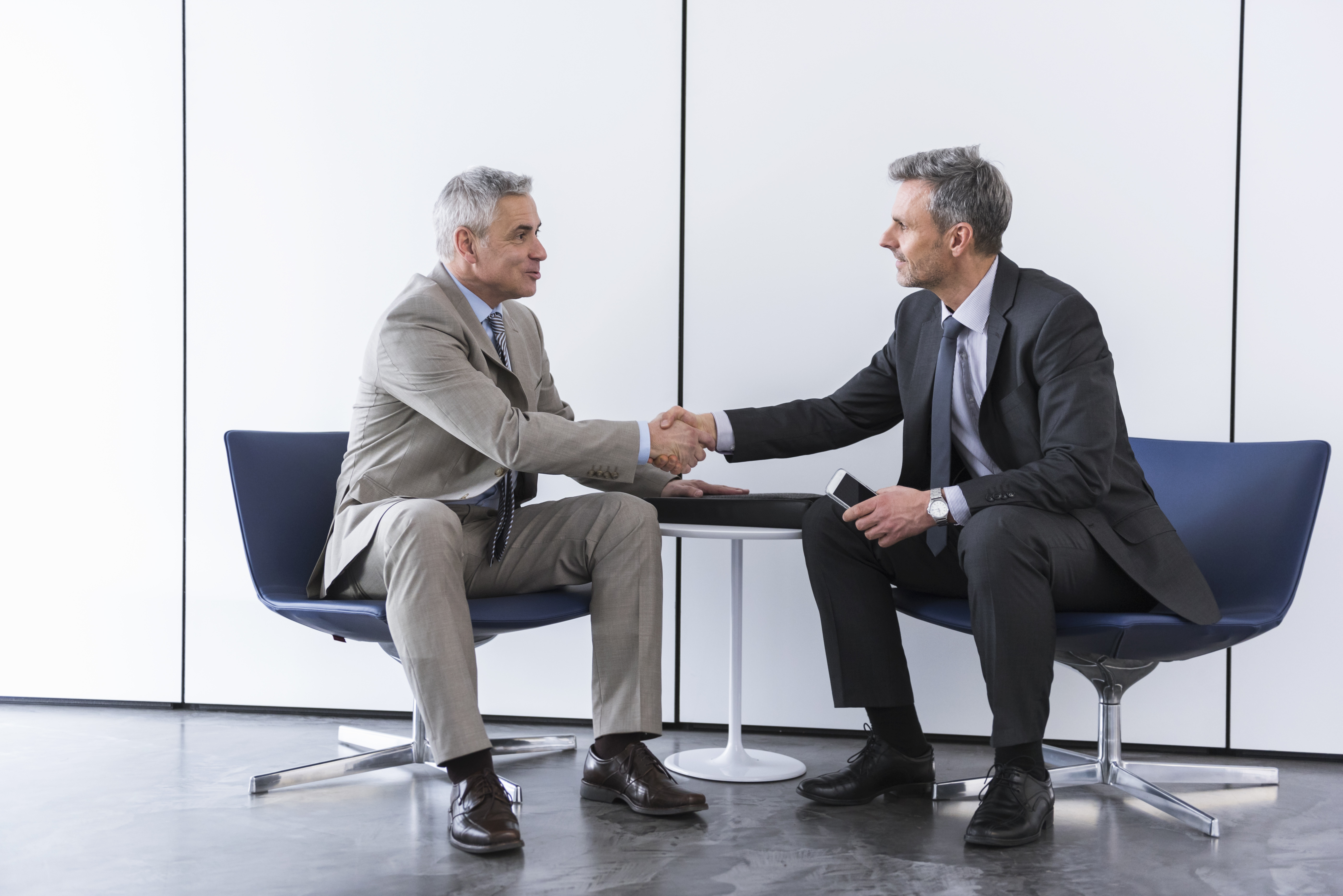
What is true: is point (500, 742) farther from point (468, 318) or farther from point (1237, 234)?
point (1237, 234)

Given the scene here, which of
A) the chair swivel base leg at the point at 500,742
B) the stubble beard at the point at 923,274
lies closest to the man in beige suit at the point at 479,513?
the chair swivel base leg at the point at 500,742

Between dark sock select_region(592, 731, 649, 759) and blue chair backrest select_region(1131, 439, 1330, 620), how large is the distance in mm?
1359

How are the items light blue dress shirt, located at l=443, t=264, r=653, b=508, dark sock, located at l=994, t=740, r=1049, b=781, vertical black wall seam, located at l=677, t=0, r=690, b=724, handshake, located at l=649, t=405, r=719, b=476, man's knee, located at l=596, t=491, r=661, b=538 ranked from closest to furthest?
dark sock, located at l=994, t=740, r=1049, b=781 < man's knee, located at l=596, t=491, r=661, b=538 < light blue dress shirt, located at l=443, t=264, r=653, b=508 < handshake, located at l=649, t=405, r=719, b=476 < vertical black wall seam, located at l=677, t=0, r=690, b=724

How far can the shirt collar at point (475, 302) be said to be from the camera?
2.67m

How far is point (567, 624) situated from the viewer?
11.2 ft

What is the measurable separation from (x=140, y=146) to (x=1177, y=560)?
10.8 ft

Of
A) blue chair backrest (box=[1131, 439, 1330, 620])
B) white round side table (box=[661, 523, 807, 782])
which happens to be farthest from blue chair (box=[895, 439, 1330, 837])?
white round side table (box=[661, 523, 807, 782])

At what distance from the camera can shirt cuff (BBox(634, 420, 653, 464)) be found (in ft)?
8.52

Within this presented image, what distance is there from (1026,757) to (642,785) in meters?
0.82

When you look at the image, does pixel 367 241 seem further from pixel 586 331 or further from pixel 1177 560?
pixel 1177 560

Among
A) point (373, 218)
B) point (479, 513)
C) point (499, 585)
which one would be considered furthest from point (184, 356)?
point (499, 585)

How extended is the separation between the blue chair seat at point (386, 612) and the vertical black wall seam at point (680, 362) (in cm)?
84

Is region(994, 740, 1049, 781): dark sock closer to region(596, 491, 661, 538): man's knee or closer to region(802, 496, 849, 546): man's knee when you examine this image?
region(802, 496, 849, 546): man's knee

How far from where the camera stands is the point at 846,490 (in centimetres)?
255
